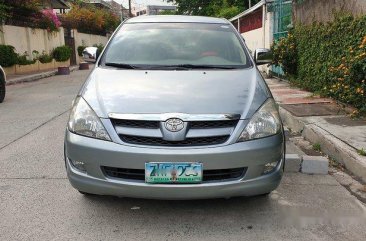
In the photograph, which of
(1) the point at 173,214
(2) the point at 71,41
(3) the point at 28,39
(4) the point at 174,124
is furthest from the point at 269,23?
(2) the point at 71,41

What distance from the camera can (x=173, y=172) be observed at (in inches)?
118

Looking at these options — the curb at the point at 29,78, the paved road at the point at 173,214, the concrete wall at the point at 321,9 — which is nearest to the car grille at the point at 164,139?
the paved road at the point at 173,214

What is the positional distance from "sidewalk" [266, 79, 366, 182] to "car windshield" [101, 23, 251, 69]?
1641mm

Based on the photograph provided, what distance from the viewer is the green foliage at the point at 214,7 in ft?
95.3

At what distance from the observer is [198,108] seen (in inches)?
124

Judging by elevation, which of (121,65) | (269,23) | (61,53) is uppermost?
(269,23)

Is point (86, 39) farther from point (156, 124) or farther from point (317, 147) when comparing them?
point (156, 124)

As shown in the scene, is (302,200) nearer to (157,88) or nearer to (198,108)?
(198,108)

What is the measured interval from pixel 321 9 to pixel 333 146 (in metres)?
4.57

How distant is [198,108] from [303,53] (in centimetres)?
725

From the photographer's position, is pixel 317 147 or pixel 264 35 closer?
pixel 317 147

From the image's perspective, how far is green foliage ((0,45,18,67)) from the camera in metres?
16.8

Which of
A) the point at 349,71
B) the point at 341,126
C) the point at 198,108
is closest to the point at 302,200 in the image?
the point at 198,108

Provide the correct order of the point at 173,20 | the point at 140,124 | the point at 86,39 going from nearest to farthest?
the point at 140,124 < the point at 173,20 < the point at 86,39
